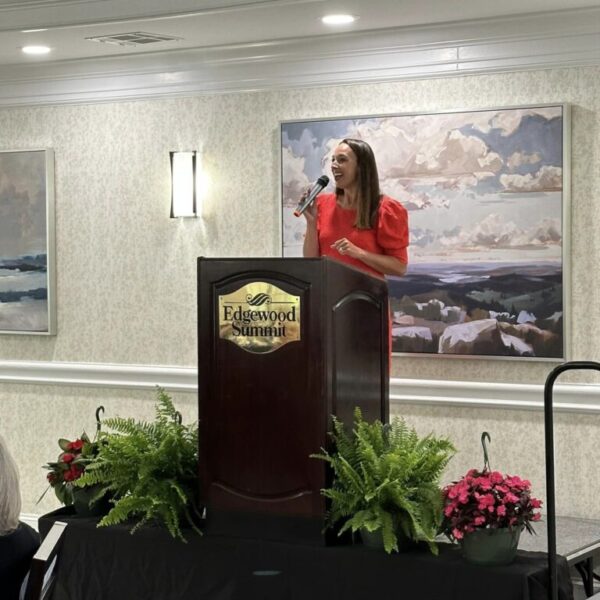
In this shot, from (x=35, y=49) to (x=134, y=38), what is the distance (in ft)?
2.03

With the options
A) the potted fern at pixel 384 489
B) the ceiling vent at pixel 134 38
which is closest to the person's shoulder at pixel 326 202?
the ceiling vent at pixel 134 38

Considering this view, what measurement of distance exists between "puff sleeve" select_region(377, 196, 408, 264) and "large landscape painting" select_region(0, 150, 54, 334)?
7.07 ft

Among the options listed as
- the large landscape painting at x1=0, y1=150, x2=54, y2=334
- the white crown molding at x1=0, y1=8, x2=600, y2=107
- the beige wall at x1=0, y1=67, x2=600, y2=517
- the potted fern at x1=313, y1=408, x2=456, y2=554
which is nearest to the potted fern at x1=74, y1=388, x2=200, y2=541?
the potted fern at x1=313, y1=408, x2=456, y2=554

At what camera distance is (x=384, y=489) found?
3.13 m

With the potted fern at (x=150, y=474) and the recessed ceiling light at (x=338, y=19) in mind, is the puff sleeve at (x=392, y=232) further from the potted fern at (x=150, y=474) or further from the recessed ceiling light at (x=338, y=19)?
the potted fern at (x=150, y=474)

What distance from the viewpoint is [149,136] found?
5793 millimetres

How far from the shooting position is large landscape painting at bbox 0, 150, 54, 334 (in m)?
6.05

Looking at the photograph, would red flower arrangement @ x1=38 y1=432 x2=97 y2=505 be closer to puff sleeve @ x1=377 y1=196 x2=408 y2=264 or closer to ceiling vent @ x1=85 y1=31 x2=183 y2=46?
puff sleeve @ x1=377 y1=196 x2=408 y2=264

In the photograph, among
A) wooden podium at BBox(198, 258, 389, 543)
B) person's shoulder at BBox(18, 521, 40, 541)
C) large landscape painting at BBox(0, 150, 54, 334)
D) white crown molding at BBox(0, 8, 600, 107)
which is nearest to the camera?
wooden podium at BBox(198, 258, 389, 543)

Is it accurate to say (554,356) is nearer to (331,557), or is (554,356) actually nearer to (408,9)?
(408,9)

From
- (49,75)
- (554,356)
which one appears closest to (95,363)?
(49,75)

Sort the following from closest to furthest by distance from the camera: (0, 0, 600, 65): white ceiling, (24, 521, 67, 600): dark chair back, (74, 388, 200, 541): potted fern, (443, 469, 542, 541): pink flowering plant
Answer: (443, 469, 542, 541): pink flowering plant, (74, 388, 200, 541): potted fern, (24, 521, 67, 600): dark chair back, (0, 0, 600, 65): white ceiling

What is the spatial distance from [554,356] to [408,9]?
1577 mm

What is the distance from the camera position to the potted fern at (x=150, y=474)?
336cm
